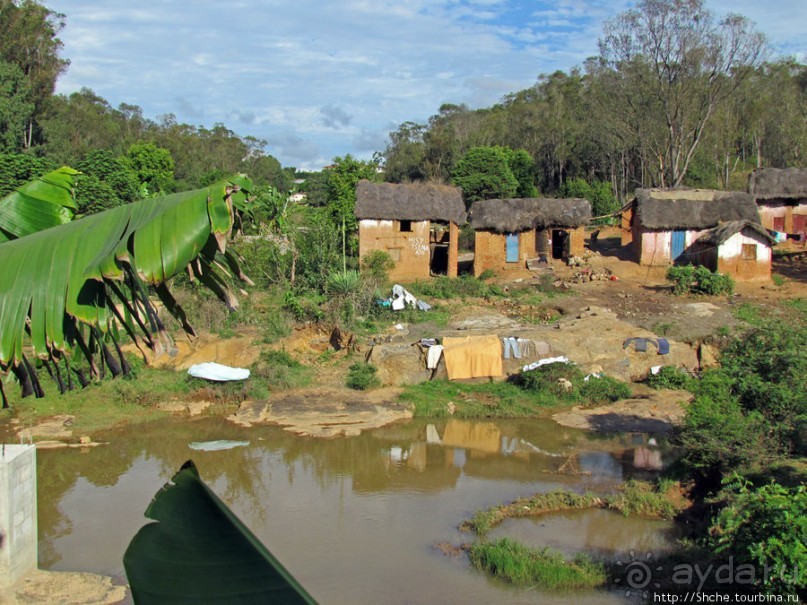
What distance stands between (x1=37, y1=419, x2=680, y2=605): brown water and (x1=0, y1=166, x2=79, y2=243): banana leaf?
553 centimetres

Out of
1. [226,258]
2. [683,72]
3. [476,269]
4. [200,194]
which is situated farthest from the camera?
[683,72]

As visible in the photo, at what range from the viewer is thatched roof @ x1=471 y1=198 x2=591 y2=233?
22.4 meters

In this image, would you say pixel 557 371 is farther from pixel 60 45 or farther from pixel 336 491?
pixel 60 45

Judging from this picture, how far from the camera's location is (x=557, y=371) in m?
15.0

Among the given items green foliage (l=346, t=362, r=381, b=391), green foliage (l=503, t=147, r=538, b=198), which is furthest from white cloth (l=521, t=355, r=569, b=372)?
green foliage (l=503, t=147, r=538, b=198)

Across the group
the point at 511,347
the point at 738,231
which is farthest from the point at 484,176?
the point at 511,347

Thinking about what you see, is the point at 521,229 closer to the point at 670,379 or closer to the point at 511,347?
the point at 511,347

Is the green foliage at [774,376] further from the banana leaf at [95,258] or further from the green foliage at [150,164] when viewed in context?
the green foliage at [150,164]

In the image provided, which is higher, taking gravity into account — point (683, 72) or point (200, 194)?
point (683, 72)

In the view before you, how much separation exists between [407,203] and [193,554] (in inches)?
808

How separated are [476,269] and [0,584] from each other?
16885 millimetres

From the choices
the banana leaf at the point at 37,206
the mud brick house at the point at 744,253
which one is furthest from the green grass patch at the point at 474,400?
the banana leaf at the point at 37,206

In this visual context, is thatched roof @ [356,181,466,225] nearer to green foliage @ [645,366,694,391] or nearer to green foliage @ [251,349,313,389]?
green foliage @ [251,349,313,389]

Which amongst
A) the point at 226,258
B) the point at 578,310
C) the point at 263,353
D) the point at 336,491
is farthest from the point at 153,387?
the point at 226,258
